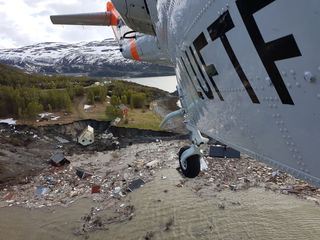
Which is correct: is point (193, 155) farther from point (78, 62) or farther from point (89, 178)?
point (78, 62)

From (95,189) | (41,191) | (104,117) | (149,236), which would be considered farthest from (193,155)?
(104,117)

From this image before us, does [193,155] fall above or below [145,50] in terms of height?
below

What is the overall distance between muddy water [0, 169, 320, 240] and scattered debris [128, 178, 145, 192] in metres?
0.44

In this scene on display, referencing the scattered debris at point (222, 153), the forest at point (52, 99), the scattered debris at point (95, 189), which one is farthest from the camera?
the forest at point (52, 99)

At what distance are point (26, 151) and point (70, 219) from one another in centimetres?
868

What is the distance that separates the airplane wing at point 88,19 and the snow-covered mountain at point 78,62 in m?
104

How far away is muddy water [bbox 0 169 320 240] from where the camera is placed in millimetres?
12805

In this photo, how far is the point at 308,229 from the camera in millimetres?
12969

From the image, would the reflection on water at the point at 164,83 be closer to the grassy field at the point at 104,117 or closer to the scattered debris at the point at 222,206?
the grassy field at the point at 104,117

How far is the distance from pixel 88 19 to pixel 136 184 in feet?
28.2

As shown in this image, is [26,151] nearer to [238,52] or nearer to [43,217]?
[43,217]

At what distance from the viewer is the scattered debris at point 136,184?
16320 millimetres

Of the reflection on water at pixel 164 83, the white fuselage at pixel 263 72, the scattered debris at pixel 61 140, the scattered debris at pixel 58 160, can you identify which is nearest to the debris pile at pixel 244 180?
the scattered debris at pixel 58 160

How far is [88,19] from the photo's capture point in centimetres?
1002
